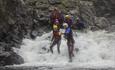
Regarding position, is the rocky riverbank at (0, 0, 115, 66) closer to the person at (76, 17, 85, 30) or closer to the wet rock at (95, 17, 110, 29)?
the wet rock at (95, 17, 110, 29)

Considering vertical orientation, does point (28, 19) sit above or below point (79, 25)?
above

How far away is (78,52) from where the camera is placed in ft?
66.1

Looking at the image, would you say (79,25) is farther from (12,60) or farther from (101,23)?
(12,60)

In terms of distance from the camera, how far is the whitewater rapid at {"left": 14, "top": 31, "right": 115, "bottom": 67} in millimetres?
18636

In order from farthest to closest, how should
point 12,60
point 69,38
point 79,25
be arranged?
1. point 79,25
2. point 69,38
3. point 12,60

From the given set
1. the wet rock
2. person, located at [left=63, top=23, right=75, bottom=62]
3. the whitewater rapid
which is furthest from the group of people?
the wet rock

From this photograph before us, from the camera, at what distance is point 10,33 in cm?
2169

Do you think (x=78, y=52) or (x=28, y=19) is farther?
(x=28, y=19)

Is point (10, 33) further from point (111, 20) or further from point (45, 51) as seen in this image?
point (111, 20)

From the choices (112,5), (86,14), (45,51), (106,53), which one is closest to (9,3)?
(45,51)

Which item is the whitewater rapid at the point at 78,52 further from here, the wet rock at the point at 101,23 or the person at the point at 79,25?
the wet rock at the point at 101,23

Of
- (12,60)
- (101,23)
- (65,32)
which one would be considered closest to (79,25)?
(101,23)

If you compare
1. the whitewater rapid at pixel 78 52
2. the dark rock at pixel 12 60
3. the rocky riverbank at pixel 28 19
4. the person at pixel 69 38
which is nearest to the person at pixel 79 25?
the rocky riverbank at pixel 28 19

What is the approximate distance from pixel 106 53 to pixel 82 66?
3196 mm
